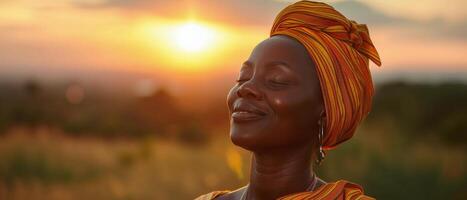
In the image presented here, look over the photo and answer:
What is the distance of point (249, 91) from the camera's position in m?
2.82

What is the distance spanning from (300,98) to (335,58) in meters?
0.20

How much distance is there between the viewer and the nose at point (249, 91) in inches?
111

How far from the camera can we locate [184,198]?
9141 mm

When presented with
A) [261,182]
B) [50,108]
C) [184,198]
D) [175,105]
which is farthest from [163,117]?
[261,182]

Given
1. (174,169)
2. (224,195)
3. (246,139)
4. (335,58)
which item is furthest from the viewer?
(174,169)

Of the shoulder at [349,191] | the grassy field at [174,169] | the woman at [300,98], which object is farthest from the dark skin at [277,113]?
the grassy field at [174,169]

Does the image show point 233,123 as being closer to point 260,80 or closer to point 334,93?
point 260,80

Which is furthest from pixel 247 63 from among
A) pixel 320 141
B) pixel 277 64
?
pixel 320 141

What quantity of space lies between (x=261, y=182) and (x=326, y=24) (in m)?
0.61

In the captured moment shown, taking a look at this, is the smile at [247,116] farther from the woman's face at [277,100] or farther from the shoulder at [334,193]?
the shoulder at [334,193]

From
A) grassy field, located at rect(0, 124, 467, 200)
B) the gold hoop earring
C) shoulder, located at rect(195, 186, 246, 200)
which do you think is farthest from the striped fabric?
grassy field, located at rect(0, 124, 467, 200)

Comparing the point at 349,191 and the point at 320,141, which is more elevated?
the point at 320,141

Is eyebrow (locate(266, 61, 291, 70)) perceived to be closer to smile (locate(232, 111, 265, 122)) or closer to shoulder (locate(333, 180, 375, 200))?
smile (locate(232, 111, 265, 122))

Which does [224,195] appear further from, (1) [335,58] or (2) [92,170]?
(2) [92,170]
